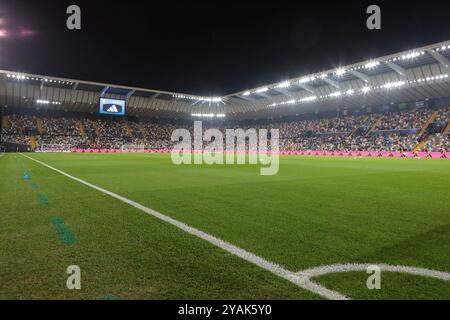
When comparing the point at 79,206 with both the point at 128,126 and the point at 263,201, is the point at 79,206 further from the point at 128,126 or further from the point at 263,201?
the point at 128,126

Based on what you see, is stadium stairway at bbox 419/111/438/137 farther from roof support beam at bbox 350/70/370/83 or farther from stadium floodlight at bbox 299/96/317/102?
stadium floodlight at bbox 299/96/317/102

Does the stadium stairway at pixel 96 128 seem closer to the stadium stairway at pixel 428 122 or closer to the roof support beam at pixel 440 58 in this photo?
the roof support beam at pixel 440 58

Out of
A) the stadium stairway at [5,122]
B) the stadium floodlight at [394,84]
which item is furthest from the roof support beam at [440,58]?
the stadium stairway at [5,122]

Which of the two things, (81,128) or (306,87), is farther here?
(81,128)

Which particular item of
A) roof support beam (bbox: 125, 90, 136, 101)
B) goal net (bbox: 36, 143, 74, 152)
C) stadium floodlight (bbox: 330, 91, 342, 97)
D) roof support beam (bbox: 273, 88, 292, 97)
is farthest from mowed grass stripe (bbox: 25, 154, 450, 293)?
roof support beam (bbox: 125, 90, 136, 101)

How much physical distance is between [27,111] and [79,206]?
69.0m

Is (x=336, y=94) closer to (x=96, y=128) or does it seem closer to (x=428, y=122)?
(x=428, y=122)

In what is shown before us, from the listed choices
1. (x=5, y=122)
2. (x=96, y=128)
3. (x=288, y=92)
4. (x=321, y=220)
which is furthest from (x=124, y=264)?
(x=96, y=128)

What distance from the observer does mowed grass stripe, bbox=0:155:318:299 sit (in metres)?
2.64

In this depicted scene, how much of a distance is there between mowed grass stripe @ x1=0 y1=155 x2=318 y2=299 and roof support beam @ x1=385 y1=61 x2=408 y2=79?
150ft

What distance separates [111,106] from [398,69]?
50918 millimetres

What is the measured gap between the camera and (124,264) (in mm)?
3268
